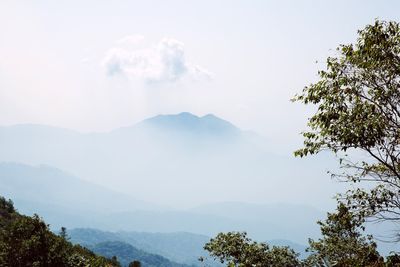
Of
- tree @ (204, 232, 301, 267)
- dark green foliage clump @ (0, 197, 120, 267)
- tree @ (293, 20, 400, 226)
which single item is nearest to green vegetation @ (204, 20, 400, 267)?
tree @ (293, 20, 400, 226)

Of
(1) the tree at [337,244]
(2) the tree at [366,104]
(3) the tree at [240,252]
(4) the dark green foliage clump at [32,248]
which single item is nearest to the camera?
(2) the tree at [366,104]

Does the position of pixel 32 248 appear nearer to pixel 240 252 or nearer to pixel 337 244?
pixel 240 252

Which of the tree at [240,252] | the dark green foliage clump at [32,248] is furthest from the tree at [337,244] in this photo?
the dark green foliage clump at [32,248]

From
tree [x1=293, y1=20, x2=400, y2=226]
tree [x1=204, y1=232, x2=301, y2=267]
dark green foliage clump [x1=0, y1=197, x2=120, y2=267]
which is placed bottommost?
dark green foliage clump [x1=0, y1=197, x2=120, y2=267]

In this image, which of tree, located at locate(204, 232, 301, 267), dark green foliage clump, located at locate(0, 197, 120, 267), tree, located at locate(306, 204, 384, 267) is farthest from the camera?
dark green foliage clump, located at locate(0, 197, 120, 267)

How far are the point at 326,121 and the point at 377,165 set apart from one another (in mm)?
4233

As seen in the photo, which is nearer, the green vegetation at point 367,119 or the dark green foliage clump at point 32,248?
the green vegetation at point 367,119

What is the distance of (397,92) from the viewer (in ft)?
44.4

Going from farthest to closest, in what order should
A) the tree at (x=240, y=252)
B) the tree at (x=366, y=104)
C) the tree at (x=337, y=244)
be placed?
1. the tree at (x=240, y=252)
2. the tree at (x=337, y=244)
3. the tree at (x=366, y=104)

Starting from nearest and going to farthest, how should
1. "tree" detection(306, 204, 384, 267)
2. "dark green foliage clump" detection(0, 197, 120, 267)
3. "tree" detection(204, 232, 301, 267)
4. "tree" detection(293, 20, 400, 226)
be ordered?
"tree" detection(293, 20, 400, 226)
"tree" detection(306, 204, 384, 267)
"tree" detection(204, 232, 301, 267)
"dark green foliage clump" detection(0, 197, 120, 267)

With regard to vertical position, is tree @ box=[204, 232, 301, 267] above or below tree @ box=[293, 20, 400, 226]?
below

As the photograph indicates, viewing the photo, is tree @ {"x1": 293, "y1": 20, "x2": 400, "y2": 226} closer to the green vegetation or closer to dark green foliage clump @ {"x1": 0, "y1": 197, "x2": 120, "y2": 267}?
the green vegetation

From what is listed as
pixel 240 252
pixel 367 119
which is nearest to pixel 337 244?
pixel 240 252

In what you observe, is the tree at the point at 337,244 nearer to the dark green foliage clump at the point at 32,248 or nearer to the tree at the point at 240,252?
the tree at the point at 240,252
